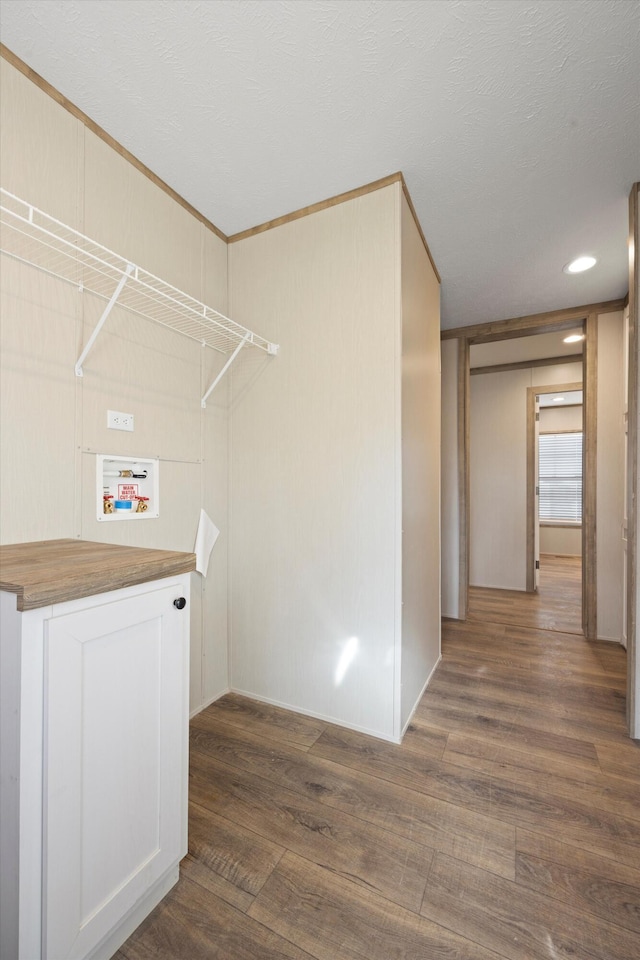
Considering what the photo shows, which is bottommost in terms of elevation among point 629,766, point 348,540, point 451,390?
point 629,766

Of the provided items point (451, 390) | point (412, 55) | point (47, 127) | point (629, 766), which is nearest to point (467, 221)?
point (412, 55)

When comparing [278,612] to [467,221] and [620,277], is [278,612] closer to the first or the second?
[467,221]

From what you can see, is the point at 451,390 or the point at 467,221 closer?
the point at 467,221

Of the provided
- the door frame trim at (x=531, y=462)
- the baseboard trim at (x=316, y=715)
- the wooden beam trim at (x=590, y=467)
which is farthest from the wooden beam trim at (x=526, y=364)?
the baseboard trim at (x=316, y=715)

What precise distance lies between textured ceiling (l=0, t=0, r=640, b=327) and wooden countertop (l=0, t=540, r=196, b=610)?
160cm

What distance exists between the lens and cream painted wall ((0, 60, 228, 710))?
1.41 m

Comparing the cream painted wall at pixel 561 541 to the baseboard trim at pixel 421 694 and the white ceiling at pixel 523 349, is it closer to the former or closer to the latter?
the white ceiling at pixel 523 349

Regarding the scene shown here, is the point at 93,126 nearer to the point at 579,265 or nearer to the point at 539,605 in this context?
the point at 579,265

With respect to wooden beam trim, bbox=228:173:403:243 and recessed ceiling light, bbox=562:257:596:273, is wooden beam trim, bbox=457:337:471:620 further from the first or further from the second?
wooden beam trim, bbox=228:173:403:243

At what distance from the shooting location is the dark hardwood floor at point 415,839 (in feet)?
3.66

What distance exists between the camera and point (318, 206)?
2.11 metres

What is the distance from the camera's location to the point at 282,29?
51.9 inches

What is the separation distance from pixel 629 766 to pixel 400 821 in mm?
1072

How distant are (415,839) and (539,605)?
3.31 metres
